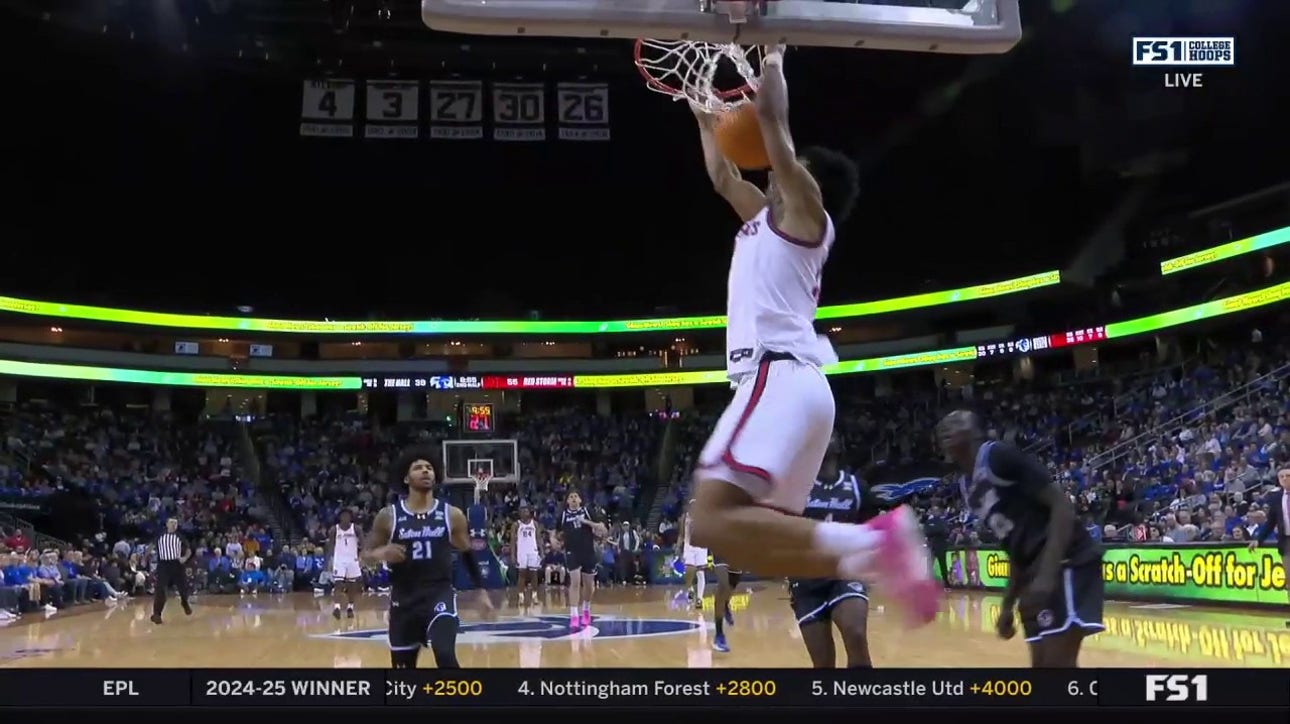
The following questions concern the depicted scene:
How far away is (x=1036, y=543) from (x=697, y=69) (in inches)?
100

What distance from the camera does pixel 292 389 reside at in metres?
36.3

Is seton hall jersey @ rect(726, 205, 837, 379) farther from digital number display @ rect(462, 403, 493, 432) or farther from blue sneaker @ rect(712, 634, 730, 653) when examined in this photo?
digital number display @ rect(462, 403, 493, 432)

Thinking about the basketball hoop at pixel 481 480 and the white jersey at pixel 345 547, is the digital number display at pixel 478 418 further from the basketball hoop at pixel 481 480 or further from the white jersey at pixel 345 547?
the white jersey at pixel 345 547

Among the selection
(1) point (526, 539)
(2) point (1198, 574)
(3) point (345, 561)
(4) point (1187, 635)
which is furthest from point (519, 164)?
(4) point (1187, 635)

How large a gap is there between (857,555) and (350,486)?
27.9 m

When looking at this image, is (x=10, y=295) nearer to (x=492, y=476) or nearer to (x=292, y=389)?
(x=292, y=389)

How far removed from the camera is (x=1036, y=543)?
15.5ft

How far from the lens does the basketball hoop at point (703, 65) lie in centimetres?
394

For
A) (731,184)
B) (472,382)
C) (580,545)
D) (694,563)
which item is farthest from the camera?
(472,382)
